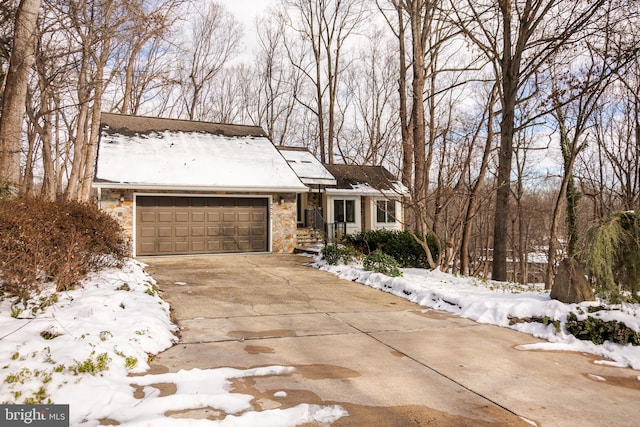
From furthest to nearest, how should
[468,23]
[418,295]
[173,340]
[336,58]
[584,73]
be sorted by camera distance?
1. [336,58]
2. [468,23]
3. [584,73]
4. [418,295]
5. [173,340]

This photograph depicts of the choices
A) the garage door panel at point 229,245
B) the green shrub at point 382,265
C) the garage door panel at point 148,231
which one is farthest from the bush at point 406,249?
the garage door panel at point 148,231

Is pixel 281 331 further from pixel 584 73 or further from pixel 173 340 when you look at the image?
pixel 584 73

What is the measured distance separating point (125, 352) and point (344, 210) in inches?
657

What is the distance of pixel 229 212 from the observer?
14.5 metres

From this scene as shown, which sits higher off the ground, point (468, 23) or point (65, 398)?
point (468, 23)

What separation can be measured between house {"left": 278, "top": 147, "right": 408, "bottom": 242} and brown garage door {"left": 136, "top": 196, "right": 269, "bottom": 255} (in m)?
3.88

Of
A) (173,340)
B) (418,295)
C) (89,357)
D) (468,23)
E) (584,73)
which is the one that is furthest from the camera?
(468,23)

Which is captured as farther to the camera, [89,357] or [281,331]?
[281,331]

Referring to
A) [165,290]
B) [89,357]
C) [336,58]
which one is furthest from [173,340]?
[336,58]

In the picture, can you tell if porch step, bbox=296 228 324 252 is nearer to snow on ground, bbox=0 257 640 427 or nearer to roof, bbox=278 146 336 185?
roof, bbox=278 146 336 185

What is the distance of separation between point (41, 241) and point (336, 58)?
2611 cm

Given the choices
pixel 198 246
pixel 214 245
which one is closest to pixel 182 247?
pixel 198 246

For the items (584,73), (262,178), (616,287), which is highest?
(584,73)

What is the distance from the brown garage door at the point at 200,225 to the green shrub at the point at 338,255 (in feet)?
12.1
